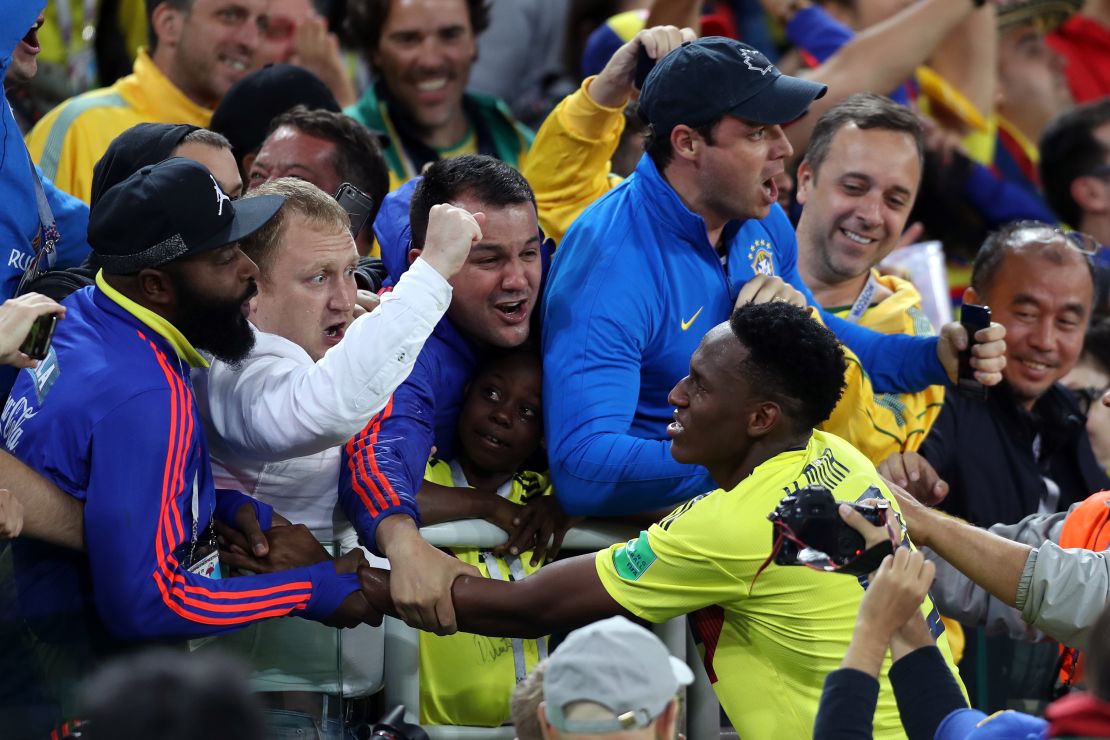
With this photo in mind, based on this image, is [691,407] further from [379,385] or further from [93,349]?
[93,349]

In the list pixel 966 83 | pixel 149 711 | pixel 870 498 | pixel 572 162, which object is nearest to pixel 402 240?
pixel 572 162

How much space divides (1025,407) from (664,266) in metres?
1.67

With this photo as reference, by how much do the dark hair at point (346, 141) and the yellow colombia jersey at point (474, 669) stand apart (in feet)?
4.54

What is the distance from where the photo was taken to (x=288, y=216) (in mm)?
4016

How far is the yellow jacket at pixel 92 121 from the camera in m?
5.44

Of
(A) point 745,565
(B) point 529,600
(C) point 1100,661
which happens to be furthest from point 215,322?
(C) point 1100,661

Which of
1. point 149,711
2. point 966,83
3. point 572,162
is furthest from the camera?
point 966,83

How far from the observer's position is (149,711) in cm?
214

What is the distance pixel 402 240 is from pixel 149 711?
2455mm

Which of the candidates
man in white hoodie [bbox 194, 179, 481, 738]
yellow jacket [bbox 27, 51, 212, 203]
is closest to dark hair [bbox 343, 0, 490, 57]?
yellow jacket [bbox 27, 51, 212, 203]

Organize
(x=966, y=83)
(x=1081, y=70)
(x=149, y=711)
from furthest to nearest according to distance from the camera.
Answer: (x=1081, y=70) → (x=966, y=83) → (x=149, y=711)

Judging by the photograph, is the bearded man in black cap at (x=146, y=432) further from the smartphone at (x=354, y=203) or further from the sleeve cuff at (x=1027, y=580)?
the sleeve cuff at (x=1027, y=580)

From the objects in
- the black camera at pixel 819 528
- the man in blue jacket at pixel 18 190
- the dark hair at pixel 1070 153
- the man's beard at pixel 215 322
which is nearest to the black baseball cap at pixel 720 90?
the man's beard at pixel 215 322

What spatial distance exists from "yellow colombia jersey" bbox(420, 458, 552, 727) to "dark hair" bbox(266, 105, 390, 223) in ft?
4.54
